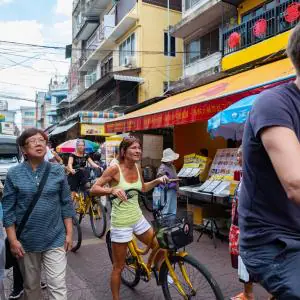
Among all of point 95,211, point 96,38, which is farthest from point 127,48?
point 95,211

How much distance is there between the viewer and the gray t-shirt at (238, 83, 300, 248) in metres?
1.39

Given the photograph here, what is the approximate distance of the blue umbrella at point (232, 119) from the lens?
5945 mm

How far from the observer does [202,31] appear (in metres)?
16.2

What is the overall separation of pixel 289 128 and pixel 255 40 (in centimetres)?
1107

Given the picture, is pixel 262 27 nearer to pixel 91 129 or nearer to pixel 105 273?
pixel 105 273

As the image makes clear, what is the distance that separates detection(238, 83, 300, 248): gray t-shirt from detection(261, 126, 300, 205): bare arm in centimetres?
4

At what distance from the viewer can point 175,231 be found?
3178 millimetres

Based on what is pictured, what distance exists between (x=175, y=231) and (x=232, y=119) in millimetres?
3324

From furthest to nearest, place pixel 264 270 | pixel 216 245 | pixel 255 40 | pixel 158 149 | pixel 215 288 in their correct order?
pixel 158 149, pixel 255 40, pixel 216 245, pixel 215 288, pixel 264 270

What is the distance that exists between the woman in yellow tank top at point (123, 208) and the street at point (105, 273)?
723 mm

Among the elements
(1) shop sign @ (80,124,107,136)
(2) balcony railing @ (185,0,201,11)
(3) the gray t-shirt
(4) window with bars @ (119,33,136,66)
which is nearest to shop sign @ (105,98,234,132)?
(3) the gray t-shirt

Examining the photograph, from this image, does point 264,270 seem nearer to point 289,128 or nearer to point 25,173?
point 289,128

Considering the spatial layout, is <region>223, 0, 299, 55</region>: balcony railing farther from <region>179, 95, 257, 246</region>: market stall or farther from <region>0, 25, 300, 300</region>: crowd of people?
<region>0, 25, 300, 300</region>: crowd of people

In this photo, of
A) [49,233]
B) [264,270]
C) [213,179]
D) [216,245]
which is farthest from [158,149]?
[264,270]
